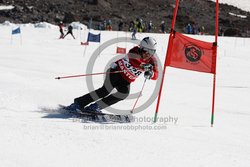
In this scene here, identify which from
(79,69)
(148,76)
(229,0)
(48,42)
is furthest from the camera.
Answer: (229,0)

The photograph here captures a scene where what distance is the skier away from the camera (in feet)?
21.2

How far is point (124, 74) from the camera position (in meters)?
6.52

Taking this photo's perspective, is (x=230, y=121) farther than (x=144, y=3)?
No

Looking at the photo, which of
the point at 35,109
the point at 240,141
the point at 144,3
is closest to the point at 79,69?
the point at 35,109

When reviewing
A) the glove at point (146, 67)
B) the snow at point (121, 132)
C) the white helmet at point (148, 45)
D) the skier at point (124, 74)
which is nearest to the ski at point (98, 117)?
the skier at point (124, 74)

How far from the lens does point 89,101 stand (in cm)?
672

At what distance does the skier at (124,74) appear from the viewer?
6465 millimetres

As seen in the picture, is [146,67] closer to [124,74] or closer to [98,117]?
[124,74]

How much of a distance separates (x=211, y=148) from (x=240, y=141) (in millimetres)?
894

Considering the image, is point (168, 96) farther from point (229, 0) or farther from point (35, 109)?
point (229, 0)

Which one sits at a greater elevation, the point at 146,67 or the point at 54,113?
the point at 146,67

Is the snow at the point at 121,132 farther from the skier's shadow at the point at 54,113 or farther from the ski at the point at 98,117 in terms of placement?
the ski at the point at 98,117


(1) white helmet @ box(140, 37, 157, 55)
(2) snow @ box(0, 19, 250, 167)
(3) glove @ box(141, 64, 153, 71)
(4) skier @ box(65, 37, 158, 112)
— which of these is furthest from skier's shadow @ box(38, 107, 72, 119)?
(1) white helmet @ box(140, 37, 157, 55)

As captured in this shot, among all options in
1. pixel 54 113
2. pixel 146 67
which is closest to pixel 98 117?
pixel 54 113
